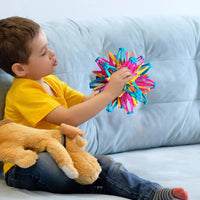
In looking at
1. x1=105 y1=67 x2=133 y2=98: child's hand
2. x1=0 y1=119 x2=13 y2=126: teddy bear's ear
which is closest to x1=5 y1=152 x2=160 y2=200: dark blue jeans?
x1=0 y1=119 x2=13 y2=126: teddy bear's ear

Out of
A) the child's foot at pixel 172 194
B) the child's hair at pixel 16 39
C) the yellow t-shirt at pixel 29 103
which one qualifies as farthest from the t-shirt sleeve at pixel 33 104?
the child's foot at pixel 172 194

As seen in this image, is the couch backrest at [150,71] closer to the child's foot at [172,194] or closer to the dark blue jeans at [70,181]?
the dark blue jeans at [70,181]

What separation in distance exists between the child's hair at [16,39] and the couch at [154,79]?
12 cm

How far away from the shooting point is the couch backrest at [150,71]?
70.9 inches

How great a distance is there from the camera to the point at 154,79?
1.92 meters

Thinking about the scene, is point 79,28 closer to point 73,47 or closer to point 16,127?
point 73,47

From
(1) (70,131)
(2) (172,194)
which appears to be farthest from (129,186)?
(1) (70,131)

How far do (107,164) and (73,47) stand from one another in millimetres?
509

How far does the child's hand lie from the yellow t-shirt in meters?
0.17

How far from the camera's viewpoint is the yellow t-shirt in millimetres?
1508

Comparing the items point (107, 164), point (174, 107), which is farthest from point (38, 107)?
point (174, 107)

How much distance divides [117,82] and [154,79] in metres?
0.41

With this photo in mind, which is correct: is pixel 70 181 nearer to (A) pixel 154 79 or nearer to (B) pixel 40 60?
(B) pixel 40 60

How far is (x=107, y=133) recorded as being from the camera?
185cm
